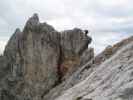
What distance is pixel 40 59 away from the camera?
7594 centimetres

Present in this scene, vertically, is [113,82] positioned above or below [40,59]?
below

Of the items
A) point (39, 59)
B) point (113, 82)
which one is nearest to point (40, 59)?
point (39, 59)

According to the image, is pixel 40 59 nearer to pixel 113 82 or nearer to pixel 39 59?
pixel 39 59

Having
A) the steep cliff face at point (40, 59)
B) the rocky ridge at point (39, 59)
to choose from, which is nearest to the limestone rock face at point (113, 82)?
the rocky ridge at point (39, 59)

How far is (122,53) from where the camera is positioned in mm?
25250

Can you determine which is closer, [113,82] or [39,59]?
[113,82]

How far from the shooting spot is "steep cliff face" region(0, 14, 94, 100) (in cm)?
7325

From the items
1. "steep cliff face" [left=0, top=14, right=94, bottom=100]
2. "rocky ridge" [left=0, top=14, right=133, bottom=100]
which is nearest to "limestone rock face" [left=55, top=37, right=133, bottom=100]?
"rocky ridge" [left=0, top=14, right=133, bottom=100]

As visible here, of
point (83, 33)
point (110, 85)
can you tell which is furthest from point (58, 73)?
point (110, 85)

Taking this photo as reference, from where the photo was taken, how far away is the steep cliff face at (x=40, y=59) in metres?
73.2

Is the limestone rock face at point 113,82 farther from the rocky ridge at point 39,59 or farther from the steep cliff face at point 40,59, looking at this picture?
the steep cliff face at point 40,59

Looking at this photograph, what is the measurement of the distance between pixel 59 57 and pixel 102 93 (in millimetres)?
55832

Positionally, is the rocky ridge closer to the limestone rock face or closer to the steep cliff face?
the steep cliff face

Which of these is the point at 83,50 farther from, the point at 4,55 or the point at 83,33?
the point at 4,55
